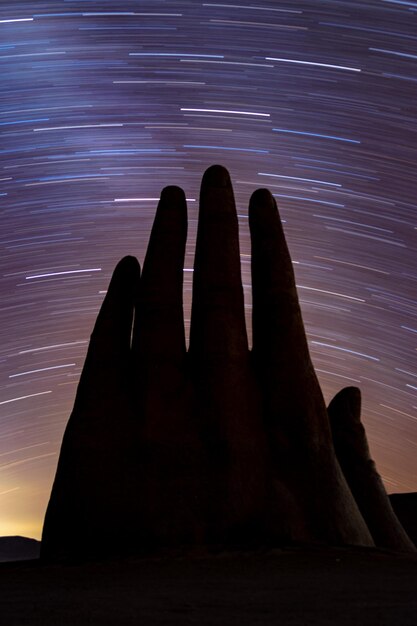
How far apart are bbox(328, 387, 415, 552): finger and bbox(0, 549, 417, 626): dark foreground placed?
4886 millimetres

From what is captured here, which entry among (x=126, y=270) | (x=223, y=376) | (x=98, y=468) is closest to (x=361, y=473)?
(x=223, y=376)

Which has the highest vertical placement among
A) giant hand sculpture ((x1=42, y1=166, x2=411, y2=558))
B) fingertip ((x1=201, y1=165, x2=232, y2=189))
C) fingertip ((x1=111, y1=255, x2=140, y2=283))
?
fingertip ((x1=201, y1=165, x2=232, y2=189))

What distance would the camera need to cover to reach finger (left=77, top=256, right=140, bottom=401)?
1266 cm

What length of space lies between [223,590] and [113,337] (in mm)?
6798

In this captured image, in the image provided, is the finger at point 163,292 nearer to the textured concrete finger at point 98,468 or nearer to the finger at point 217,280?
the finger at point 217,280

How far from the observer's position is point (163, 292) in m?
13.0

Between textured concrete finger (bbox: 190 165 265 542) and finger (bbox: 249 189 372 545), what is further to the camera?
finger (bbox: 249 189 372 545)

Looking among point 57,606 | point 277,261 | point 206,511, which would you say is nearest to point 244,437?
point 206,511

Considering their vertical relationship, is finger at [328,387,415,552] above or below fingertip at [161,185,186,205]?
below

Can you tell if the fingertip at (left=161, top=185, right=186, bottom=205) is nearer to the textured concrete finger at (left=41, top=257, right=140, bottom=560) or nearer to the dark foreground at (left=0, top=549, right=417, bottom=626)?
the textured concrete finger at (left=41, top=257, right=140, bottom=560)

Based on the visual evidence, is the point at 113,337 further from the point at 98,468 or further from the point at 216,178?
the point at 216,178

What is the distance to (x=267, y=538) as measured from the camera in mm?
11078

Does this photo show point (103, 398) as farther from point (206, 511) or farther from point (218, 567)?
point (218, 567)

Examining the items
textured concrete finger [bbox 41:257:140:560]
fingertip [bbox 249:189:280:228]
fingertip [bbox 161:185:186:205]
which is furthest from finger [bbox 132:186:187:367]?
fingertip [bbox 249:189:280:228]
